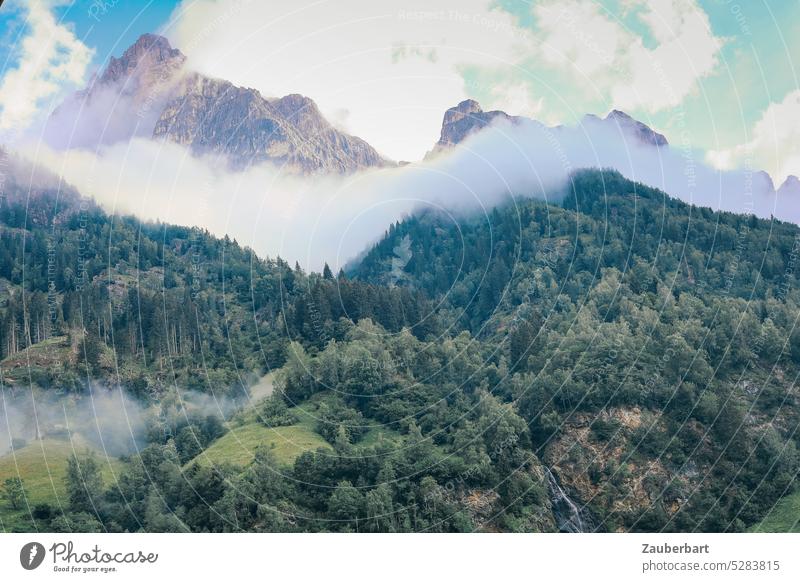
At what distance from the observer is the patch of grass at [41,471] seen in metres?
88.2

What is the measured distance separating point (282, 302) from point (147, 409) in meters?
42.5

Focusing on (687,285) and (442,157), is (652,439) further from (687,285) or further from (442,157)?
(442,157)

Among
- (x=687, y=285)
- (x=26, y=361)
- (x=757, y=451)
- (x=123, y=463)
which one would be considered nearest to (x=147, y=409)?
(x=123, y=463)

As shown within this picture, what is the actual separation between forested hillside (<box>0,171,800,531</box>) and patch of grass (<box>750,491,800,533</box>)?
109 centimetres

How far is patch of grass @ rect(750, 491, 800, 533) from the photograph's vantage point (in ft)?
307

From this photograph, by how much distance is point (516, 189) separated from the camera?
198 metres

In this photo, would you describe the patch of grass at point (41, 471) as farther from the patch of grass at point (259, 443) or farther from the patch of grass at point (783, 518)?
the patch of grass at point (783, 518)
